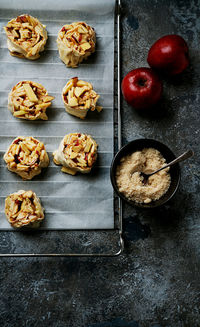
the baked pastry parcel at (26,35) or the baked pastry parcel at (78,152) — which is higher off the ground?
the baked pastry parcel at (26,35)

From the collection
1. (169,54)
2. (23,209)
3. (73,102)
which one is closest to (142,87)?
(169,54)

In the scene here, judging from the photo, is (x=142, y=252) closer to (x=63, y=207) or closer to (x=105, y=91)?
(x=63, y=207)

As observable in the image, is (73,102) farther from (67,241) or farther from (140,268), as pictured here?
(140,268)

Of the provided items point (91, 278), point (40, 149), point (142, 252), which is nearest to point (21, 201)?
point (40, 149)

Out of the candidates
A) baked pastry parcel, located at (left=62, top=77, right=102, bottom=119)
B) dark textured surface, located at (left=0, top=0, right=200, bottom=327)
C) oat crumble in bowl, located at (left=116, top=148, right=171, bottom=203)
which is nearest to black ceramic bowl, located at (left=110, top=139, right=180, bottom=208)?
oat crumble in bowl, located at (left=116, top=148, right=171, bottom=203)

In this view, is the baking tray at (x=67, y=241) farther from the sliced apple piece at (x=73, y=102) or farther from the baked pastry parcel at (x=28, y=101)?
the baked pastry parcel at (x=28, y=101)

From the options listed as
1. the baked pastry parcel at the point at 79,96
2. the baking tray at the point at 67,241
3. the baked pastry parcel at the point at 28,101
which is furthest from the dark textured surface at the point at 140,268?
the baked pastry parcel at the point at 28,101
